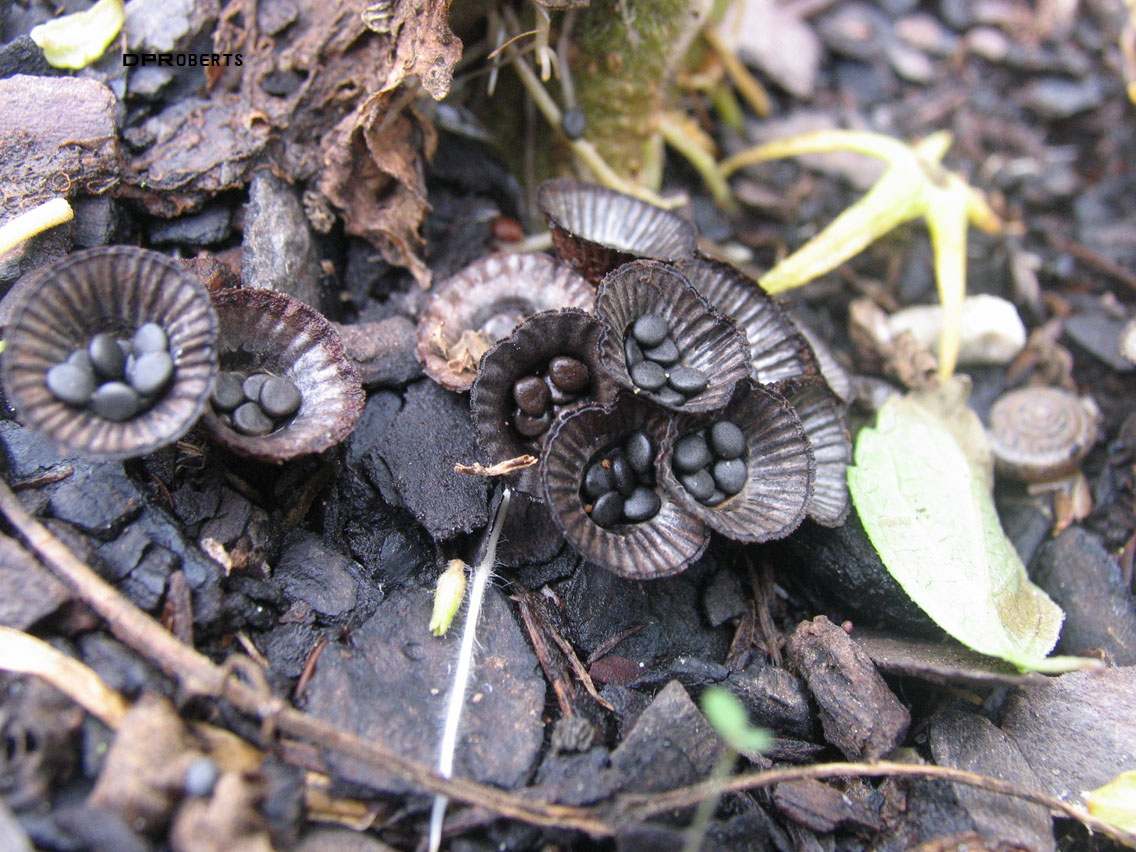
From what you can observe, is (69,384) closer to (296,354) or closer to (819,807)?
(296,354)

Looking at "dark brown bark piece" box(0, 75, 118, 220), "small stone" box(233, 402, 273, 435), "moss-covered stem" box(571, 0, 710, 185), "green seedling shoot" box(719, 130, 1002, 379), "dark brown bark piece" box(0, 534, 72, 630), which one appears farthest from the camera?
"green seedling shoot" box(719, 130, 1002, 379)

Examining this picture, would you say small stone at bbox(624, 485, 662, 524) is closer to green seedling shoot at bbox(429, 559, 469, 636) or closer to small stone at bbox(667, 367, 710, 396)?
small stone at bbox(667, 367, 710, 396)

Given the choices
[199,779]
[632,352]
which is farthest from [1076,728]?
[199,779]

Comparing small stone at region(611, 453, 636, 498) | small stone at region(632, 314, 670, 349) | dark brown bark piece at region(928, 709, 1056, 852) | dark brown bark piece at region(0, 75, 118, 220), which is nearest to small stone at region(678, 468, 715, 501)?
small stone at region(611, 453, 636, 498)

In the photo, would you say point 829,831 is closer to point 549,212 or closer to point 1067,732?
point 1067,732

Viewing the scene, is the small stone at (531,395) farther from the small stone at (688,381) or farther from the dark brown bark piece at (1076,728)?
the dark brown bark piece at (1076,728)

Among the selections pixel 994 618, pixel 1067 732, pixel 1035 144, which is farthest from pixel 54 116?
pixel 1035 144
